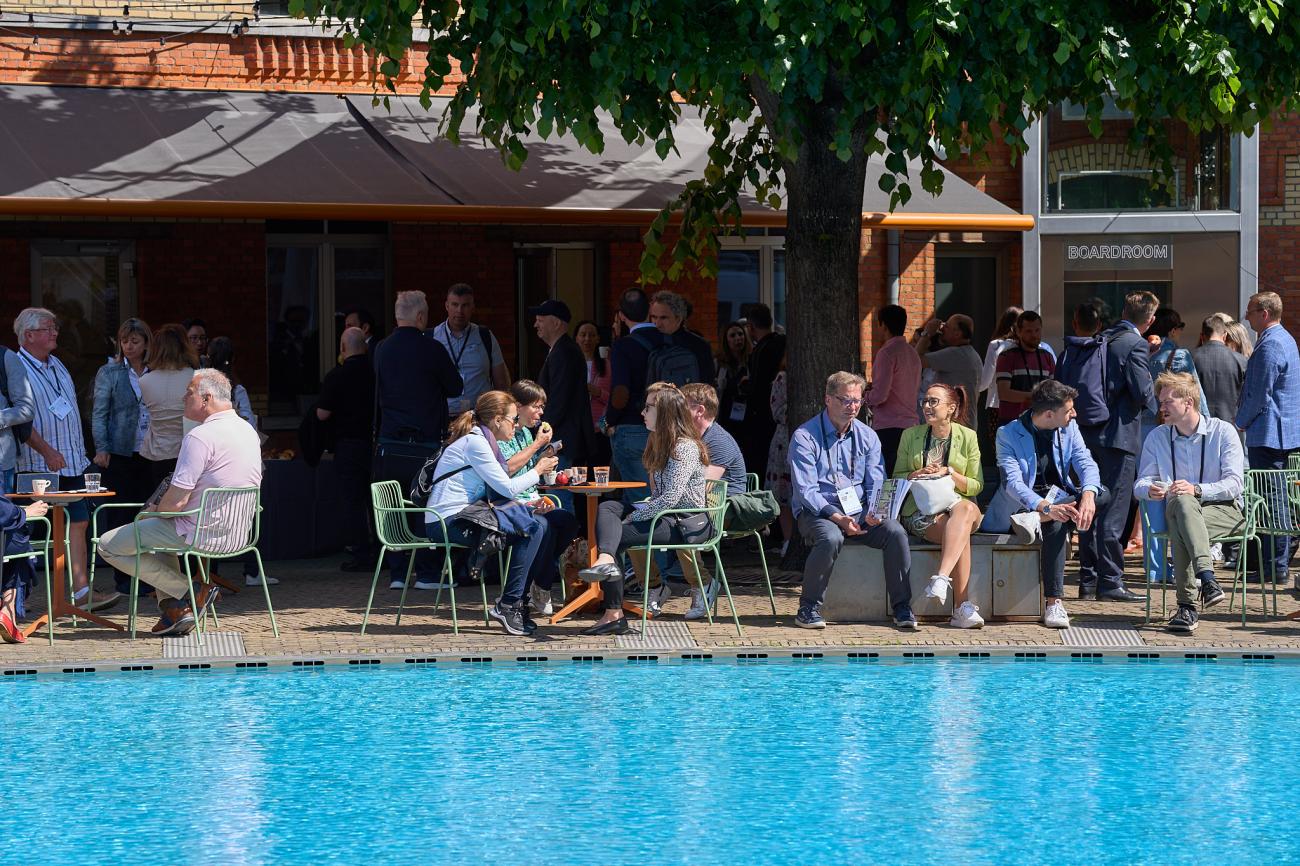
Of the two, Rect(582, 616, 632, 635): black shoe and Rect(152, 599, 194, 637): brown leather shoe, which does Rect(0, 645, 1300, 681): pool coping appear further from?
Rect(152, 599, 194, 637): brown leather shoe

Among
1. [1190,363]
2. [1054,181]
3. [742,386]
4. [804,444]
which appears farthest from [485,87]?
[1054,181]

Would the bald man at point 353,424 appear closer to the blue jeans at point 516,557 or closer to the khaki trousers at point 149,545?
the blue jeans at point 516,557

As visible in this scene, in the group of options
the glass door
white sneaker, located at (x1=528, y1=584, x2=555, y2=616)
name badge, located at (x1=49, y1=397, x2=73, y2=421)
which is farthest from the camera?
the glass door

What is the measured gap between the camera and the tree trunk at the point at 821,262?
11.9 meters

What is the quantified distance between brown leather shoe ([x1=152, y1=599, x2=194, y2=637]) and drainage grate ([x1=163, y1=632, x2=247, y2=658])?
53mm

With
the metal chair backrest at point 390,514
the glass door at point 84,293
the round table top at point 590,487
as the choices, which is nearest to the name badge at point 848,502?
the round table top at point 590,487

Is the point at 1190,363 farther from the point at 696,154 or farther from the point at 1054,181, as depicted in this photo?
the point at 1054,181

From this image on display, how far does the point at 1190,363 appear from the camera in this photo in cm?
1239

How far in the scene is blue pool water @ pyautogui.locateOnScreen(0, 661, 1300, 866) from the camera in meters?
6.35

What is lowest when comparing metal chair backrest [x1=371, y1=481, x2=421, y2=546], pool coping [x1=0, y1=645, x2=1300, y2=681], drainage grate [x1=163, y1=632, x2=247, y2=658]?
pool coping [x1=0, y1=645, x2=1300, y2=681]

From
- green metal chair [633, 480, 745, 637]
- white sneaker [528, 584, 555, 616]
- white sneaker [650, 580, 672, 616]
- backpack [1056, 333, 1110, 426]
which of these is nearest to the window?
backpack [1056, 333, 1110, 426]

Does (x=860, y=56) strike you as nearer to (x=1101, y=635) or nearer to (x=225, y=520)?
(x=1101, y=635)

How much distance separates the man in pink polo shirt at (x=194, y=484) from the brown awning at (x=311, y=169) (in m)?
3.47

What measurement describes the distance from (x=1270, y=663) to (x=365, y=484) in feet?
20.2
